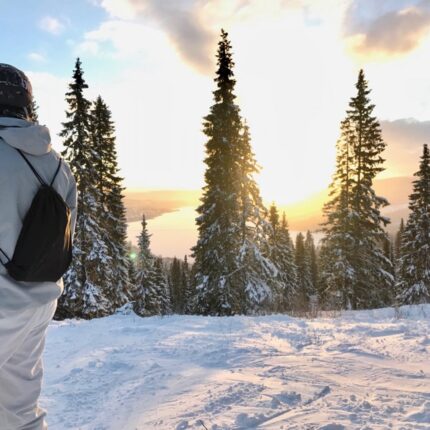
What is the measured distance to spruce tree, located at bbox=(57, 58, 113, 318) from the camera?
20734 mm

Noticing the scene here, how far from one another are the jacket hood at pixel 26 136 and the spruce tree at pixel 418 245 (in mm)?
29687

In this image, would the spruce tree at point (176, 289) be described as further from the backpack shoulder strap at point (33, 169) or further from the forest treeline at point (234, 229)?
the backpack shoulder strap at point (33, 169)

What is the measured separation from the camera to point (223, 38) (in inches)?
853

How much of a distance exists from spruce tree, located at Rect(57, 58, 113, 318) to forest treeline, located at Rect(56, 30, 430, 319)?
0.06 m

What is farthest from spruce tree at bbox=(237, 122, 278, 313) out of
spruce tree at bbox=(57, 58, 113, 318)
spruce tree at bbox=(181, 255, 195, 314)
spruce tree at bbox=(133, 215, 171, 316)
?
spruce tree at bbox=(133, 215, 171, 316)

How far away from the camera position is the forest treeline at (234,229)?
20359mm

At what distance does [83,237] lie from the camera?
70.3 ft

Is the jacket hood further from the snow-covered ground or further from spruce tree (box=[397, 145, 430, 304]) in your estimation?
spruce tree (box=[397, 145, 430, 304])

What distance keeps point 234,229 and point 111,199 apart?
11.2m

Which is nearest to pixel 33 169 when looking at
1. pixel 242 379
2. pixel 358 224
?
pixel 242 379

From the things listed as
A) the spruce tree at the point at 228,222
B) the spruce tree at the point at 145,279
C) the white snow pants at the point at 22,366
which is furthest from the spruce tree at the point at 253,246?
the white snow pants at the point at 22,366

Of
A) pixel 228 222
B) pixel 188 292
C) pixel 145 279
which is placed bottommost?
pixel 188 292

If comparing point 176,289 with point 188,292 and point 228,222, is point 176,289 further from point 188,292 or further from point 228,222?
point 228,222

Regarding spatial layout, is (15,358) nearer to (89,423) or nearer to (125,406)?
(89,423)
